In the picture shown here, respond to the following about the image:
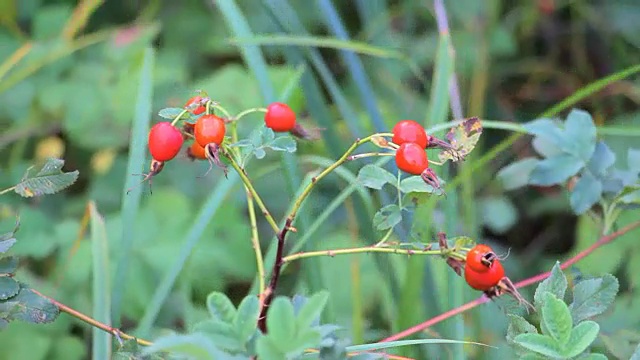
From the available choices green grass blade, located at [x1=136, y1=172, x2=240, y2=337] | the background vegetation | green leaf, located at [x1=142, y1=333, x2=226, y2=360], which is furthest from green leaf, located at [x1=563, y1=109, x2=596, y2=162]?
green leaf, located at [x1=142, y1=333, x2=226, y2=360]

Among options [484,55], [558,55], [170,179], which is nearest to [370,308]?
[170,179]

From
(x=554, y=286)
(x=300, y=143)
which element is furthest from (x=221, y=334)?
(x=300, y=143)

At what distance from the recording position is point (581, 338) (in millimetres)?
504

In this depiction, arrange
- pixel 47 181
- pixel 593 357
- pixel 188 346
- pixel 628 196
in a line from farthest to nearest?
pixel 628 196 < pixel 47 181 < pixel 593 357 < pixel 188 346

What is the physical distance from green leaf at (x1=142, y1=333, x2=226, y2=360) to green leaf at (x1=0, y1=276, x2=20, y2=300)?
0.77ft

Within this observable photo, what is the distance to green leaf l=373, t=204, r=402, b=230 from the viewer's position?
0.57 m

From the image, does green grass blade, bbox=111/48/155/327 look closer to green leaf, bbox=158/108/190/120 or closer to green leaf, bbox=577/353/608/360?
green leaf, bbox=158/108/190/120

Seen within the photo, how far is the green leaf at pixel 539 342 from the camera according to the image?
501 millimetres

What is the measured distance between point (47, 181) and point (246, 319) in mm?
249

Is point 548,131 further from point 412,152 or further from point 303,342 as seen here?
point 303,342

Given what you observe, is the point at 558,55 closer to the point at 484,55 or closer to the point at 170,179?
the point at 484,55

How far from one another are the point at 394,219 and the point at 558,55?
154 centimetres

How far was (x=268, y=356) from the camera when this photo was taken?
418 millimetres

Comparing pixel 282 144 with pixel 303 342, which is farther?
pixel 282 144
